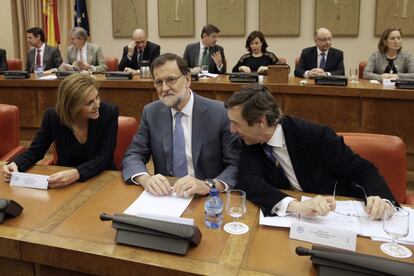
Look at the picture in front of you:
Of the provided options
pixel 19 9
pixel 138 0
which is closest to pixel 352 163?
pixel 138 0

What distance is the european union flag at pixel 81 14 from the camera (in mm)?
7133

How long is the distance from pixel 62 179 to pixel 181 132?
0.59 m

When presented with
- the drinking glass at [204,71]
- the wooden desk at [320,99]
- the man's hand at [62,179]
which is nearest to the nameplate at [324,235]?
the man's hand at [62,179]

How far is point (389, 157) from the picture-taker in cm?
191

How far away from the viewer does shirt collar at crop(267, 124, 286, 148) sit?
1771 mm

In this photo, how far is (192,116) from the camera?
6.75 feet

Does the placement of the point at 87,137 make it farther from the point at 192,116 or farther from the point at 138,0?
the point at 138,0

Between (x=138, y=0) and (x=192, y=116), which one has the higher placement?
(x=138, y=0)

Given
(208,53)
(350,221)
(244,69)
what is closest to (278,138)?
(350,221)

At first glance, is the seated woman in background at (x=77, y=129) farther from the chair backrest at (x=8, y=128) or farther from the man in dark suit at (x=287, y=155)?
the man in dark suit at (x=287, y=155)

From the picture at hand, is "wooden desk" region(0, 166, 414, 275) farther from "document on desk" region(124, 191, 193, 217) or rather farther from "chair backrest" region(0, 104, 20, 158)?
"chair backrest" region(0, 104, 20, 158)

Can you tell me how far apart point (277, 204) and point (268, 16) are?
17.8ft

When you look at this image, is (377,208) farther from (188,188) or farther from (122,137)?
(122,137)

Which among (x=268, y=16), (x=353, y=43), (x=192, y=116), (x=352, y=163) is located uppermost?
(x=268, y=16)
